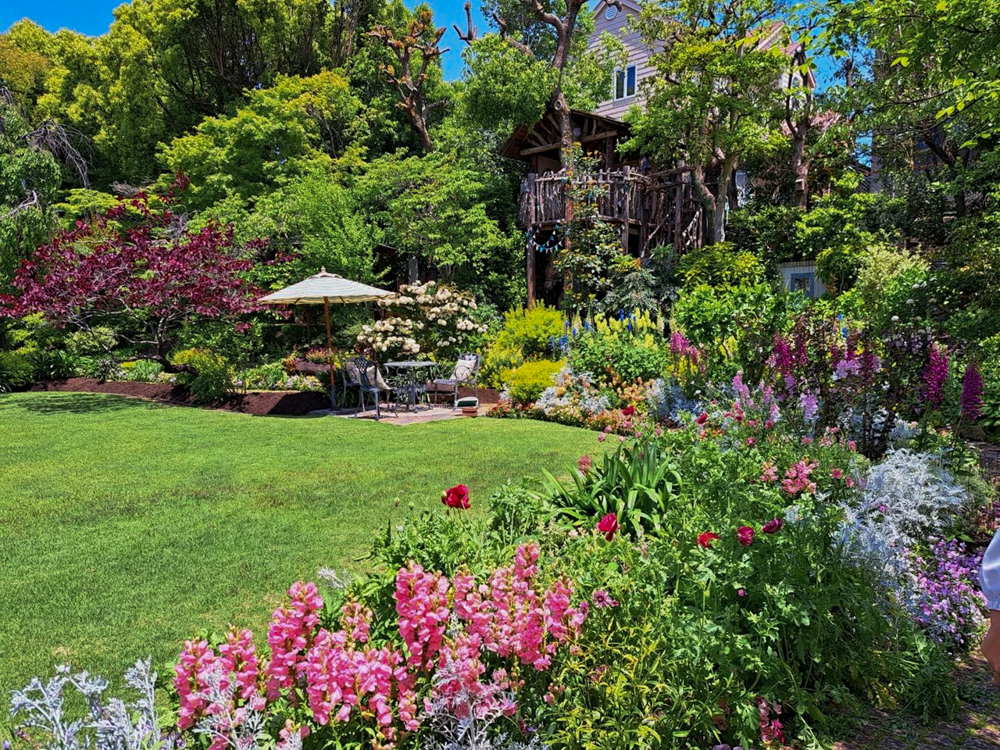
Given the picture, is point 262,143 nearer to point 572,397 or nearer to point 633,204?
point 633,204

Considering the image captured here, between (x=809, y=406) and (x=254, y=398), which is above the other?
(x=809, y=406)

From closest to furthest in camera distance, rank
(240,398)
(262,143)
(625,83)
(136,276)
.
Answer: (136,276), (240,398), (262,143), (625,83)

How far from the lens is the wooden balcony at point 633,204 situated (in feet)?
50.4

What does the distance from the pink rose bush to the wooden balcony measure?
14357 millimetres

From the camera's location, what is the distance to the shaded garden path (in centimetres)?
208

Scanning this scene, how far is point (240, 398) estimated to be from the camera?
11234 mm

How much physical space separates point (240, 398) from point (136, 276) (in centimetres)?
279

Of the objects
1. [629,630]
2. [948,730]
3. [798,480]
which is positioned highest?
[798,480]

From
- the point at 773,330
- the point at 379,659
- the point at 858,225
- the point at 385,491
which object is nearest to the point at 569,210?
the point at 858,225

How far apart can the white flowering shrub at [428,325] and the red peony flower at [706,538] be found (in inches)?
414

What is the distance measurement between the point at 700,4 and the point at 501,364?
363 inches

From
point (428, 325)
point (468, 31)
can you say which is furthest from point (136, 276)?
point (468, 31)

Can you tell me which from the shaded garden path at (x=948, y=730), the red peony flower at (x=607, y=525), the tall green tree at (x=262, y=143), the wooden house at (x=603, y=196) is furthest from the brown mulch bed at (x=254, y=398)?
the shaded garden path at (x=948, y=730)

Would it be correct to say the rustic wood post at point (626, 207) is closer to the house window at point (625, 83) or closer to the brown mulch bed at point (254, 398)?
the house window at point (625, 83)
